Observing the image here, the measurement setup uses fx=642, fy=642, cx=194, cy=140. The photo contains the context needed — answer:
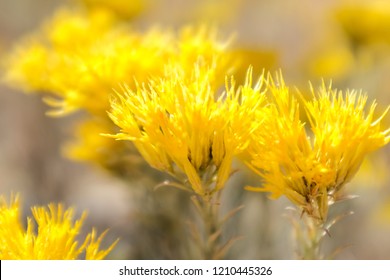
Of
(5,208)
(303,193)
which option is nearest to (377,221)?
(303,193)

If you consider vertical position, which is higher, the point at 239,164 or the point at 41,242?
the point at 239,164

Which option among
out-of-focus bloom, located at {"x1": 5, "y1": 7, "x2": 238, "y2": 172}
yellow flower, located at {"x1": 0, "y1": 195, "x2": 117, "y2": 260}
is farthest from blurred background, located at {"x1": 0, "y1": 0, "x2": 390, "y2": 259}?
yellow flower, located at {"x1": 0, "y1": 195, "x2": 117, "y2": 260}

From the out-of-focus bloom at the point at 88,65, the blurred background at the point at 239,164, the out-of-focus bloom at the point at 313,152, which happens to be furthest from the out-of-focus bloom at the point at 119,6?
the out-of-focus bloom at the point at 313,152

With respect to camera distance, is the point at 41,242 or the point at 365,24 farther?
the point at 365,24

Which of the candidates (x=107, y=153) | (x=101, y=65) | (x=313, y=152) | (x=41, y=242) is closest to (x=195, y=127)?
(x=313, y=152)

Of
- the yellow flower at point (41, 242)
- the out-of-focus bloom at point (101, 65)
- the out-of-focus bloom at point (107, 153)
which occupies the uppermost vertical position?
the out-of-focus bloom at point (101, 65)

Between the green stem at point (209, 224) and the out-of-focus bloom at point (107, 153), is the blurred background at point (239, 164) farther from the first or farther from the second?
the green stem at point (209, 224)

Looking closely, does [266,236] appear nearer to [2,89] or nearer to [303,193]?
[303,193]

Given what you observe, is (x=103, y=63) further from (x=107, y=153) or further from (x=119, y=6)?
(x=119, y=6)
